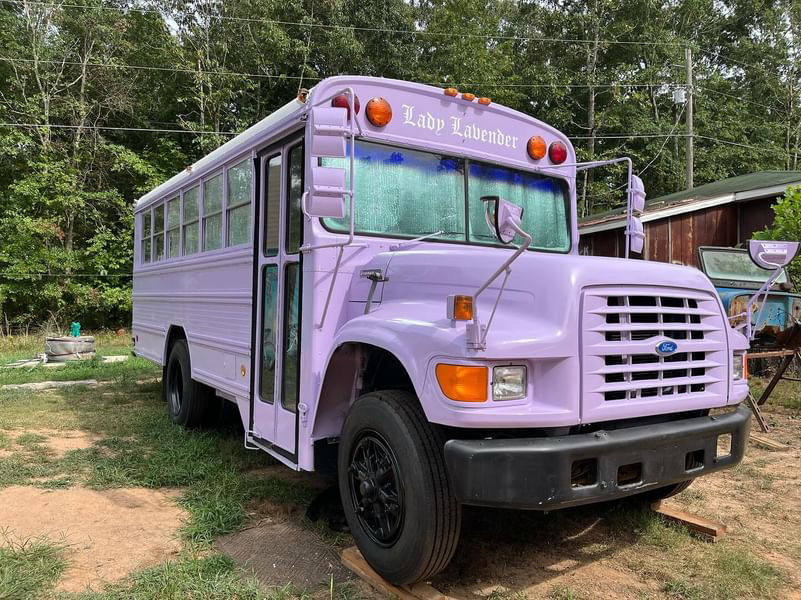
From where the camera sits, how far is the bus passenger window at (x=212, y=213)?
4973mm

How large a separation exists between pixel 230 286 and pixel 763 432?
17.2 ft

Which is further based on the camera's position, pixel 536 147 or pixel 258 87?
pixel 258 87

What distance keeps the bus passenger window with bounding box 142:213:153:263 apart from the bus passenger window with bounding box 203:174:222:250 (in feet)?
7.86

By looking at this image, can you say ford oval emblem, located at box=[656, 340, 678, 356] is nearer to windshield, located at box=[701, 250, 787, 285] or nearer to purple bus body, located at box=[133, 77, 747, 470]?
purple bus body, located at box=[133, 77, 747, 470]

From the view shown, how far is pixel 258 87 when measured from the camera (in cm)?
1991

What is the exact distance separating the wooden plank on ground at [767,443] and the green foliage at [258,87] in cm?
1678

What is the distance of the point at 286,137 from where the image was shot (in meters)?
3.77

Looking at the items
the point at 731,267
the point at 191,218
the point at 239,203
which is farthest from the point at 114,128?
the point at 731,267

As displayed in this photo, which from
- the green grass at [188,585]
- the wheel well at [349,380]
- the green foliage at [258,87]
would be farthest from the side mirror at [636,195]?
the green foliage at [258,87]

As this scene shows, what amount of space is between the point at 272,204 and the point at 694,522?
3.24 metres

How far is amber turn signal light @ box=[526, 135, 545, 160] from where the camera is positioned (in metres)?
4.04

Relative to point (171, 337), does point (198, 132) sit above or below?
above

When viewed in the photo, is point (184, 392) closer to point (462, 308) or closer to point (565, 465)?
point (462, 308)

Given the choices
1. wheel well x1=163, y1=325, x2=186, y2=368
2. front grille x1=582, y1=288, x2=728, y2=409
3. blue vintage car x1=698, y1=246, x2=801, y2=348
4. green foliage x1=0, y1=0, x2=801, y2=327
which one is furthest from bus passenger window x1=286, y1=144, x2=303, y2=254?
green foliage x1=0, y1=0, x2=801, y2=327
